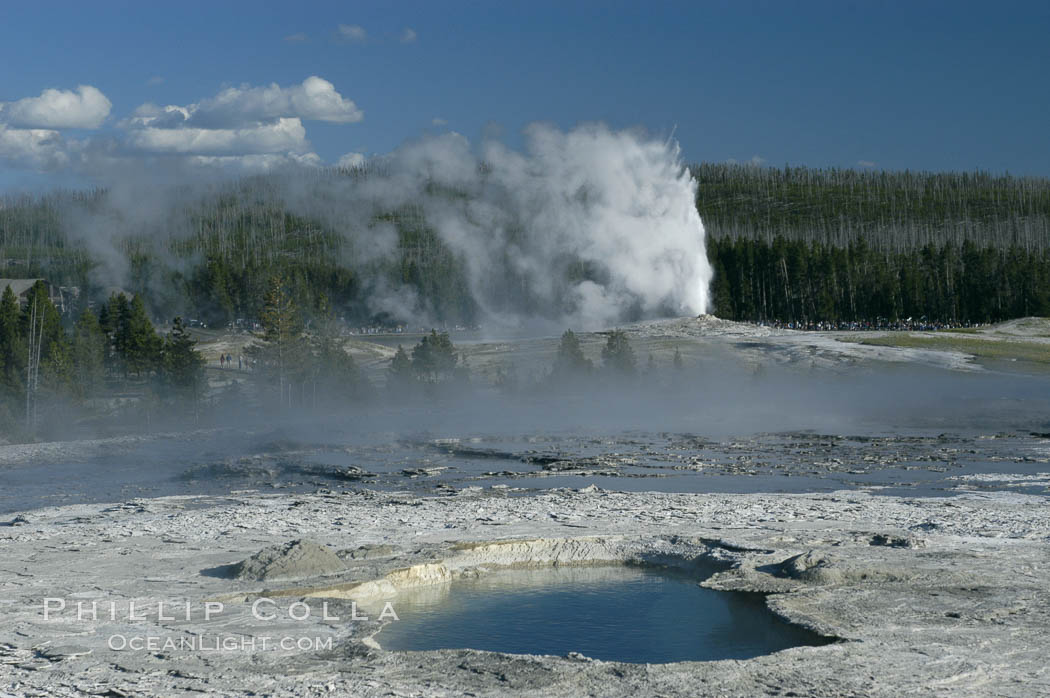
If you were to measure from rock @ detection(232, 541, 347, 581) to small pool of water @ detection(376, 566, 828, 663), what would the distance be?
1.11m

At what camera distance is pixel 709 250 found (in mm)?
88938

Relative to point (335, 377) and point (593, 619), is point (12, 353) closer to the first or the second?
point (335, 377)

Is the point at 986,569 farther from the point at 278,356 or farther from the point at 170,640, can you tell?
the point at 278,356

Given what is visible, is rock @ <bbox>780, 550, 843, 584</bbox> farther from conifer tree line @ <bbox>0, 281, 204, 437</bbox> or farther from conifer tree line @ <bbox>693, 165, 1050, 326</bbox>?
conifer tree line @ <bbox>693, 165, 1050, 326</bbox>

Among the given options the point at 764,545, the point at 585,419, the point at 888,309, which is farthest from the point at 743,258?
the point at 764,545

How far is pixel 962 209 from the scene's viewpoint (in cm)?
15625

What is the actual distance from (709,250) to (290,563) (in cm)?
7789

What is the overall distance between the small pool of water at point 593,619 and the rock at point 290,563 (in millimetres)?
1106

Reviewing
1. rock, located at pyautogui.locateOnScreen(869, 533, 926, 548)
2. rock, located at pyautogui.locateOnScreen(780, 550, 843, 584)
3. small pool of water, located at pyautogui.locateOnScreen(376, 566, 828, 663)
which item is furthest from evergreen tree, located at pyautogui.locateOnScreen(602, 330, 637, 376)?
rock, located at pyautogui.locateOnScreen(780, 550, 843, 584)

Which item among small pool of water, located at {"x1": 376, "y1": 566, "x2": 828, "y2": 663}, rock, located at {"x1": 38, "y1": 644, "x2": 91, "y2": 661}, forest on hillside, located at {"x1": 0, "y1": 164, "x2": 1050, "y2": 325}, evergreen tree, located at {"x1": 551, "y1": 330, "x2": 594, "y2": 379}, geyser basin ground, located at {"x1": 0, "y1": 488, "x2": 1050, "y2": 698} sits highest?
forest on hillside, located at {"x1": 0, "y1": 164, "x2": 1050, "y2": 325}

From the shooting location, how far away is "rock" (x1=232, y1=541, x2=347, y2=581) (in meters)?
13.6

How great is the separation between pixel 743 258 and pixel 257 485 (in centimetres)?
6963

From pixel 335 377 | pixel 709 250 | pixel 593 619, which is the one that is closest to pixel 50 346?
pixel 335 377

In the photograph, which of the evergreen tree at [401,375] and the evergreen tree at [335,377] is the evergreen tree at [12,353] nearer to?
the evergreen tree at [335,377]
